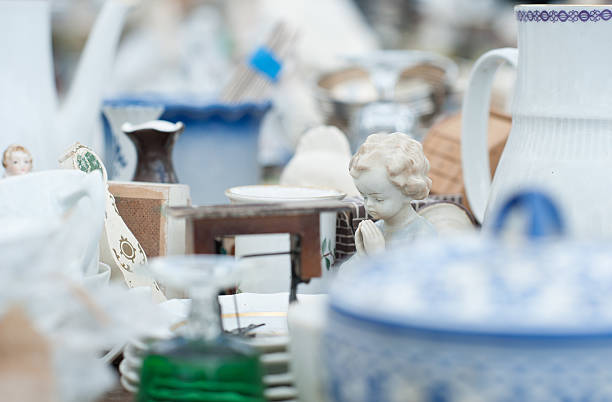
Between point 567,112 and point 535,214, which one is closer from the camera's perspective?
point 535,214

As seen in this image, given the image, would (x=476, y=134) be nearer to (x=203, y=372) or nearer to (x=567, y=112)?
(x=567, y=112)

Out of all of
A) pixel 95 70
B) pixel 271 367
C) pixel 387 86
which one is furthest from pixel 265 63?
pixel 271 367

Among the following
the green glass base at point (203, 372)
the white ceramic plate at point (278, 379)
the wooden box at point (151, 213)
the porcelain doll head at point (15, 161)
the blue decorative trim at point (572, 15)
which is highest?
the blue decorative trim at point (572, 15)

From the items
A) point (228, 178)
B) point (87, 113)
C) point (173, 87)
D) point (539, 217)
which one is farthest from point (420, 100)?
point (539, 217)

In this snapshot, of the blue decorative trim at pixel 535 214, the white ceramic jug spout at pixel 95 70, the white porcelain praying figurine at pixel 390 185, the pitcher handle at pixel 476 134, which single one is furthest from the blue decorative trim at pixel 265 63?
the blue decorative trim at pixel 535 214

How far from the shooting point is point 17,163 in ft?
2.37

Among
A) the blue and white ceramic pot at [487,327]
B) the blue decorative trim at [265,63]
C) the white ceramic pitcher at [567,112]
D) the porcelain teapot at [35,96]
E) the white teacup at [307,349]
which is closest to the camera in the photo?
the blue and white ceramic pot at [487,327]

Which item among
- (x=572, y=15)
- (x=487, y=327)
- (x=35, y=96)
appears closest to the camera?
(x=487, y=327)

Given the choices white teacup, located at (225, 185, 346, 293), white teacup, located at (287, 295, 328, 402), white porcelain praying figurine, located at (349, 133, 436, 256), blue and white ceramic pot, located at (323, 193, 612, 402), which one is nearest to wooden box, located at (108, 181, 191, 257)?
white teacup, located at (225, 185, 346, 293)

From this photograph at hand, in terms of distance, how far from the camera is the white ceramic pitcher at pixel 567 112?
2.08ft

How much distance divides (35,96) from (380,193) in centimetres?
44

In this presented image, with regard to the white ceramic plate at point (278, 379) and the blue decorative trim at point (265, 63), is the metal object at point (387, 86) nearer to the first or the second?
the blue decorative trim at point (265, 63)

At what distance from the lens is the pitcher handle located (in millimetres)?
826

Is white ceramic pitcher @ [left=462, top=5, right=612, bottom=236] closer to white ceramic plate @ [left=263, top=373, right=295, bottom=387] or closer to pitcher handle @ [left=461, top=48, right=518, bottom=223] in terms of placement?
pitcher handle @ [left=461, top=48, right=518, bottom=223]
